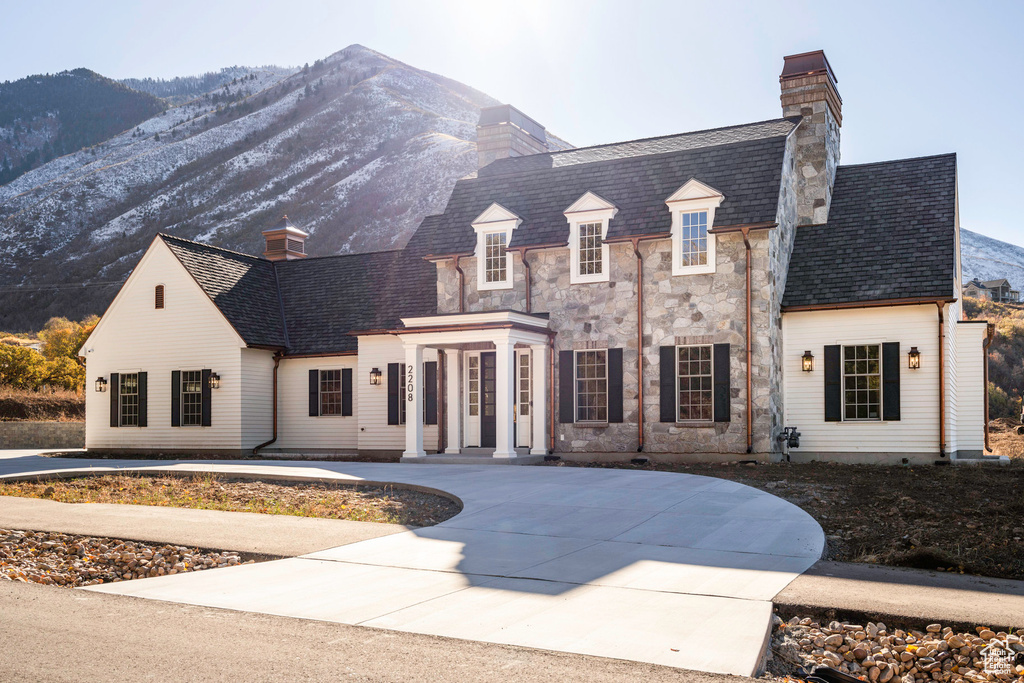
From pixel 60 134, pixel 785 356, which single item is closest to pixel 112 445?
pixel 785 356

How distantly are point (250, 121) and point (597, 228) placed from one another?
12030cm

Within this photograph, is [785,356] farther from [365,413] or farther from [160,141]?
[160,141]

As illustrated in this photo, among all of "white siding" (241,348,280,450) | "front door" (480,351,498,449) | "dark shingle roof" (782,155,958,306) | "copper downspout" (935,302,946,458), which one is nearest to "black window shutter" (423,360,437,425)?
"front door" (480,351,498,449)

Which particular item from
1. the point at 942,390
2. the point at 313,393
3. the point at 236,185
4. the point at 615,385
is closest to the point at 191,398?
the point at 313,393

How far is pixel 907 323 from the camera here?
17016 mm

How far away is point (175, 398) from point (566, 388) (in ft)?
37.8

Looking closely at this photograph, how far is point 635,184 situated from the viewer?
63.6 feet

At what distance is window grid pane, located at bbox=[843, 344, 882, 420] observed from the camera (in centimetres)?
1717

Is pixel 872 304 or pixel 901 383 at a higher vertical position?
pixel 872 304

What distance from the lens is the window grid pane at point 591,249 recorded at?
62.3ft

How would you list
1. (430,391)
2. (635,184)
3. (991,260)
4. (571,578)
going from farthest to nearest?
(991,260)
(430,391)
(635,184)
(571,578)

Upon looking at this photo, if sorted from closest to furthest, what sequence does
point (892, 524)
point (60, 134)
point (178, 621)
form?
point (178, 621)
point (892, 524)
point (60, 134)

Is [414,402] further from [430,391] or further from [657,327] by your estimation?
[657,327]

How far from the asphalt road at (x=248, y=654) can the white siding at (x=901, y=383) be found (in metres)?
14.2
